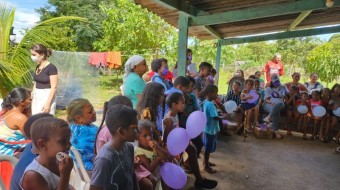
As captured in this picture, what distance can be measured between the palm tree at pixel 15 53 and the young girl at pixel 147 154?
2.81 meters

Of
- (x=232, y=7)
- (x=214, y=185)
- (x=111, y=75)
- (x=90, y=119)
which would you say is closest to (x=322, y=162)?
(x=214, y=185)

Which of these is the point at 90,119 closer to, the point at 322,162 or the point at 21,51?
the point at 21,51

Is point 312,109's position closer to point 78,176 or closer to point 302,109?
point 302,109

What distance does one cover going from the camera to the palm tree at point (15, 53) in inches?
165

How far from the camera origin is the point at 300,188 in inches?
144

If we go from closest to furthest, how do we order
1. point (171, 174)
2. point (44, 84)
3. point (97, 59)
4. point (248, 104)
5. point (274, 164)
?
1. point (171, 174)
2. point (44, 84)
3. point (274, 164)
4. point (248, 104)
5. point (97, 59)

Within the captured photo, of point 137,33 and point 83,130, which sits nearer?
point 83,130

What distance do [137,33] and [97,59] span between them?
4.00 m

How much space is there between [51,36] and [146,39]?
Result: 875cm

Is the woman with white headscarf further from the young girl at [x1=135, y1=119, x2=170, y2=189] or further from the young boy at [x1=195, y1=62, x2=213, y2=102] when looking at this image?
the young boy at [x1=195, y1=62, x2=213, y2=102]

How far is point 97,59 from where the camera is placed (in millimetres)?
9602

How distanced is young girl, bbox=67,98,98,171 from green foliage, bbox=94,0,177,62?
9615 millimetres

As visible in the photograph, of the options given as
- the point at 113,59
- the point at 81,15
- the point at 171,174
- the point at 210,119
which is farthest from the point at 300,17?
the point at 81,15

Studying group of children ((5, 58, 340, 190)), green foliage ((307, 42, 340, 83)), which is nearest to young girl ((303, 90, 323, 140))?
group of children ((5, 58, 340, 190))
